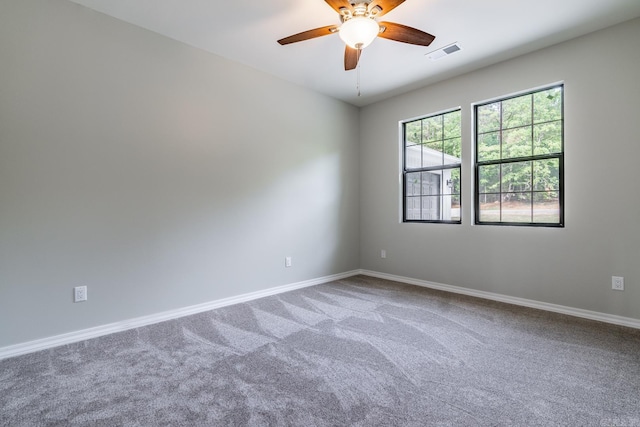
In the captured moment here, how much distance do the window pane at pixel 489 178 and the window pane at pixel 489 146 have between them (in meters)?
0.12

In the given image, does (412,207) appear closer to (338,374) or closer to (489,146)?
(489,146)

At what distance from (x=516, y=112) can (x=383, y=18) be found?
1.94 m

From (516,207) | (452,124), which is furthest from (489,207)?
(452,124)

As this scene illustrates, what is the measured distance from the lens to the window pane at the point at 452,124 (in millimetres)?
3881

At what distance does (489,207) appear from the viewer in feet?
11.8

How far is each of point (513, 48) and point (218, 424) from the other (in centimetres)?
409

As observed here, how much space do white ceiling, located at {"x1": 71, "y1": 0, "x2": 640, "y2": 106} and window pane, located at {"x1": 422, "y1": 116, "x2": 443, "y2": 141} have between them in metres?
0.66

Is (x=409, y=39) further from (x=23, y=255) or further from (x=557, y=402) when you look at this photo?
(x=23, y=255)

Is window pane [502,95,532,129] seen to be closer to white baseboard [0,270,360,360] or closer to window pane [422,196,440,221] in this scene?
window pane [422,196,440,221]

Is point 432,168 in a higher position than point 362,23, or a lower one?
lower

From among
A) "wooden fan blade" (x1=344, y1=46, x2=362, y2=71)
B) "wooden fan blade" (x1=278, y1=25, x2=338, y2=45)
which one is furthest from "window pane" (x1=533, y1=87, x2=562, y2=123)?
"wooden fan blade" (x1=278, y1=25, x2=338, y2=45)

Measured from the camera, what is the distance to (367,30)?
2.06 meters

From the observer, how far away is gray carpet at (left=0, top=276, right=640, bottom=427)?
1.54m

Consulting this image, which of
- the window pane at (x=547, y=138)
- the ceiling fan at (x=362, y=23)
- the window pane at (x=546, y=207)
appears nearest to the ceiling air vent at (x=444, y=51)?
the ceiling fan at (x=362, y=23)
